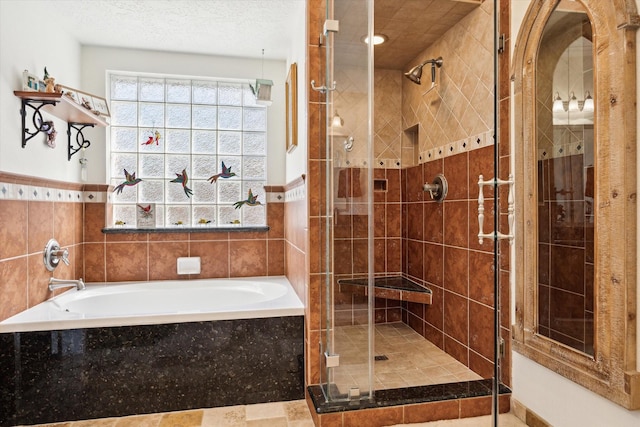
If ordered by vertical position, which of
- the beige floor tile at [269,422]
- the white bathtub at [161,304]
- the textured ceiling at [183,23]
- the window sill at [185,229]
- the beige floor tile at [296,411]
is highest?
the textured ceiling at [183,23]

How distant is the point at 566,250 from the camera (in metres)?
1.56

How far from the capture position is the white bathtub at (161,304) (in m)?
2.10

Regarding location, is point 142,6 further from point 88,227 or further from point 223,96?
point 88,227

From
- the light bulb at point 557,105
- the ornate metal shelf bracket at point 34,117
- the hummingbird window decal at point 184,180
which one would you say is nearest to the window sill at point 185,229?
the hummingbird window decal at point 184,180

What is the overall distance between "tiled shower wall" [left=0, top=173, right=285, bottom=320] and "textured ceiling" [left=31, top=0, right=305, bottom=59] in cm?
110

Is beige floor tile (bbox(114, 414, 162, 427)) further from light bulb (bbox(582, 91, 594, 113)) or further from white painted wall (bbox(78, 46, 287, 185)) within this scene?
light bulb (bbox(582, 91, 594, 113))

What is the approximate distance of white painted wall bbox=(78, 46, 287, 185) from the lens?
3182 millimetres

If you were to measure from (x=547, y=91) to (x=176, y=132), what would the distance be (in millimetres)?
2700

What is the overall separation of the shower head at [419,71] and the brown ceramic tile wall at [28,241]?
2.45 meters

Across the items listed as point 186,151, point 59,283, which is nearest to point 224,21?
A: point 186,151

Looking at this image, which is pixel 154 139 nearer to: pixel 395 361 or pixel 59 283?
pixel 59 283

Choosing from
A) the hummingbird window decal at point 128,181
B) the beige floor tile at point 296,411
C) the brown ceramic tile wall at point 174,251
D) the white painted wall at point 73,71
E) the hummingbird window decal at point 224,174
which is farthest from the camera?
the hummingbird window decal at point 224,174

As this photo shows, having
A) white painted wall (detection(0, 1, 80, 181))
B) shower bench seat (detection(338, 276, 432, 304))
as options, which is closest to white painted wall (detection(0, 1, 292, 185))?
white painted wall (detection(0, 1, 80, 181))

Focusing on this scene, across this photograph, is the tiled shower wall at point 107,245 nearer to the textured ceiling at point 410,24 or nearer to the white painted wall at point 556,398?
the textured ceiling at point 410,24
